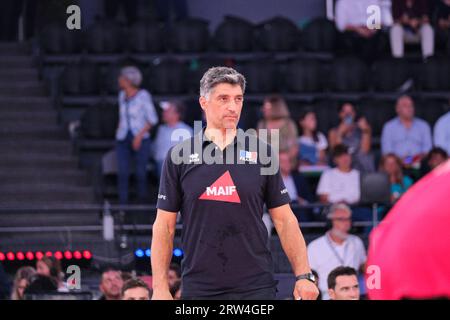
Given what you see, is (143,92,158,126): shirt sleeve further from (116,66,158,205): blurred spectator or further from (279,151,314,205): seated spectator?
(279,151,314,205): seated spectator

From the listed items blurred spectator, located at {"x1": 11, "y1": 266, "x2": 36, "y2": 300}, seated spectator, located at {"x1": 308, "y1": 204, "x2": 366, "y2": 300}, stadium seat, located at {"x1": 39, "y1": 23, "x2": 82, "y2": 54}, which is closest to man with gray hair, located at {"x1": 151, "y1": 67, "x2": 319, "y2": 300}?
blurred spectator, located at {"x1": 11, "y1": 266, "x2": 36, "y2": 300}

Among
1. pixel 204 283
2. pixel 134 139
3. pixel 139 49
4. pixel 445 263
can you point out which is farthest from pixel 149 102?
pixel 445 263

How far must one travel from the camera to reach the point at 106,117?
42.2 feet

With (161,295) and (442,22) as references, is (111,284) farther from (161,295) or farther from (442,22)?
(442,22)

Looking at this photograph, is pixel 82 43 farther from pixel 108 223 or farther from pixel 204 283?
pixel 204 283

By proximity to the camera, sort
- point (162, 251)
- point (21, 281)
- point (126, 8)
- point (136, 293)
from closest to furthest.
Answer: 1. point (162, 251)
2. point (136, 293)
3. point (21, 281)
4. point (126, 8)

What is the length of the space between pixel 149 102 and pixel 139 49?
92.9 inches

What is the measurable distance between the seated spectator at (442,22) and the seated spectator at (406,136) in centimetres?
251

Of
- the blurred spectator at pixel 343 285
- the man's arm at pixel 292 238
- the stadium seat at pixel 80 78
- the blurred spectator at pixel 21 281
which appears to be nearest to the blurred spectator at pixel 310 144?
the stadium seat at pixel 80 78

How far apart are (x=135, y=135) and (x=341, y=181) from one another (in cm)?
238

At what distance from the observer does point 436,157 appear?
11.6 metres

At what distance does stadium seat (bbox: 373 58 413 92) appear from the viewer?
45.6 ft

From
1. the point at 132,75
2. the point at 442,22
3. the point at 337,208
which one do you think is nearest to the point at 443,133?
the point at 442,22

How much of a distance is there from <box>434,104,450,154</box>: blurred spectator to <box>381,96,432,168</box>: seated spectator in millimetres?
122
